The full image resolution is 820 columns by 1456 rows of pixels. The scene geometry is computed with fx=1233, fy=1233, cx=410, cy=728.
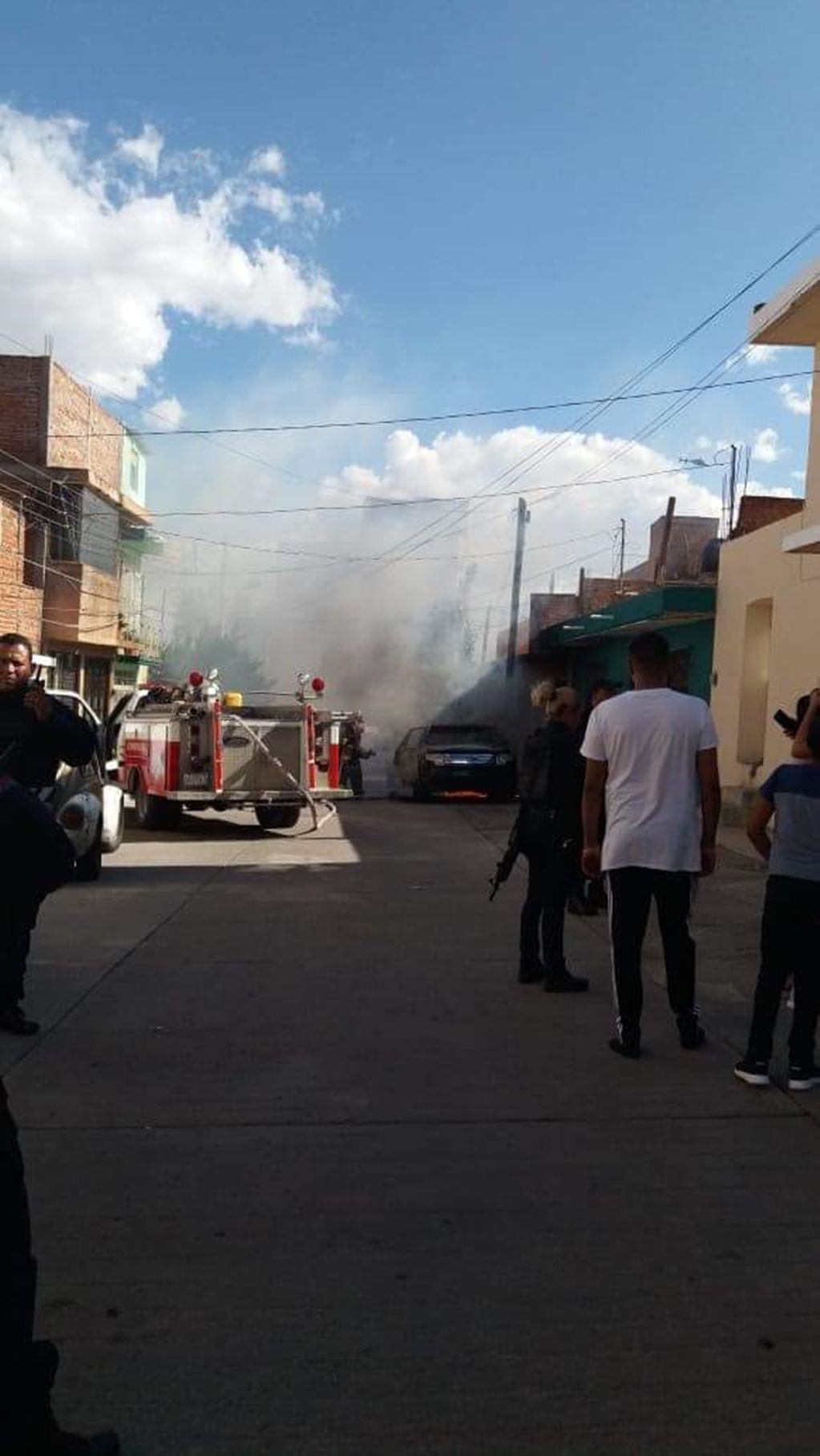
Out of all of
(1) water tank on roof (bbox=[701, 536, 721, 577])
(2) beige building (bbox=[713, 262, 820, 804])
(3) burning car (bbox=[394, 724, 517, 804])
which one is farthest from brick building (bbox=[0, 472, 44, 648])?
(2) beige building (bbox=[713, 262, 820, 804])

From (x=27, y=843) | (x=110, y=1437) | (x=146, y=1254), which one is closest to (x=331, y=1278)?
(x=146, y=1254)

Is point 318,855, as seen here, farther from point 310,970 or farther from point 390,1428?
point 390,1428

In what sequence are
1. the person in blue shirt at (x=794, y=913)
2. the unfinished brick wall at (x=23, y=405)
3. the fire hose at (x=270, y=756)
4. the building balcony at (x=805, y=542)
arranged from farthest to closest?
the unfinished brick wall at (x=23, y=405)
the fire hose at (x=270, y=756)
the building balcony at (x=805, y=542)
the person in blue shirt at (x=794, y=913)

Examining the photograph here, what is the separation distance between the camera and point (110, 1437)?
Answer: 2.33 m

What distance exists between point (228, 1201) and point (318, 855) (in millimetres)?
8818

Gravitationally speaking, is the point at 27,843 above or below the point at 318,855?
above

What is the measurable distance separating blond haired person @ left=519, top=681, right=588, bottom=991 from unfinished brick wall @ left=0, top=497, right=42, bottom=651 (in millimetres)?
19067

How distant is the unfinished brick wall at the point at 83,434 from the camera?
27.2 meters

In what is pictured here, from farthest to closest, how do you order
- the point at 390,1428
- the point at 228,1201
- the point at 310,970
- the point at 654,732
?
1. the point at 310,970
2. the point at 654,732
3. the point at 228,1201
4. the point at 390,1428

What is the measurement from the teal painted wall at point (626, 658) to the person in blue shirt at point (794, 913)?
6121mm

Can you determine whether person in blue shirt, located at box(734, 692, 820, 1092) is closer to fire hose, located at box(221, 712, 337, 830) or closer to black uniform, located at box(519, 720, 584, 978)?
black uniform, located at box(519, 720, 584, 978)

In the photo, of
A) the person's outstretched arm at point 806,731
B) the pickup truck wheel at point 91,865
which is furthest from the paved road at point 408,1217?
the pickup truck wheel at point 91,865

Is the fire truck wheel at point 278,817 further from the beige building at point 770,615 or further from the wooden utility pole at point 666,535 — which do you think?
the wooden utility pole at point 666,535

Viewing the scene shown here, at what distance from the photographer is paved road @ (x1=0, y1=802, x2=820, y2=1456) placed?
8.44ft
